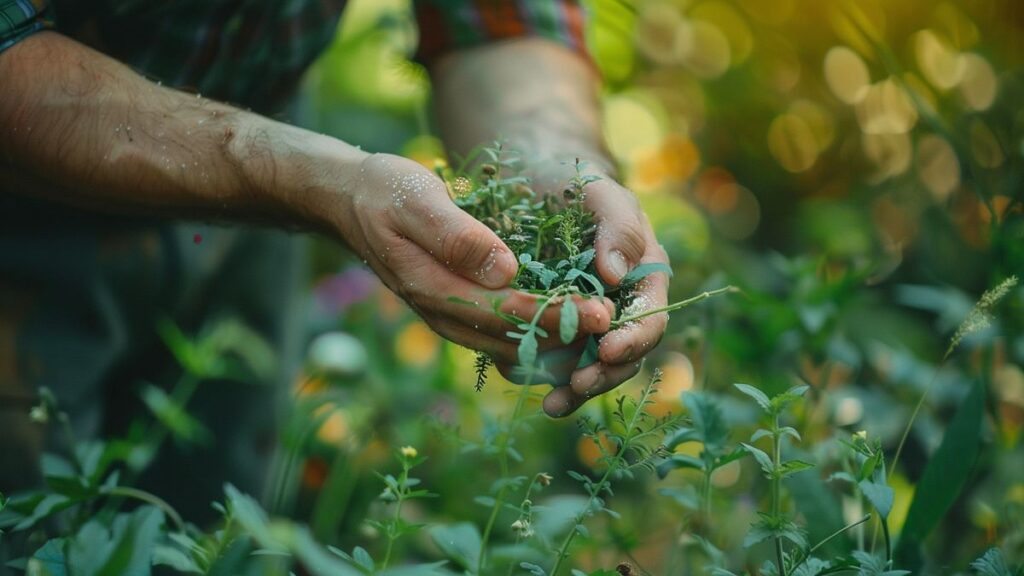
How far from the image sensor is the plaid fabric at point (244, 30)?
106 centimetres

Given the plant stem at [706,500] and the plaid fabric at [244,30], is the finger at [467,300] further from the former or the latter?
Result: the plaid fabric at [244,30]

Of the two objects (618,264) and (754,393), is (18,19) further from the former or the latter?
(754,393)

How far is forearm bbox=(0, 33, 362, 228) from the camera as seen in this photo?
0.90 meters

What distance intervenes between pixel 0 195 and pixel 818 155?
1903mm

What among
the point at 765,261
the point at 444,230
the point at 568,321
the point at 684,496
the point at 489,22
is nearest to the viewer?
the point at 568,321

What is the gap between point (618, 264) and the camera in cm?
80

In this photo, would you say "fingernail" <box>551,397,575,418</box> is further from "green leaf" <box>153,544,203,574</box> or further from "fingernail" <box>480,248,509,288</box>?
"green leaf" <box>153,544,203,574</box>

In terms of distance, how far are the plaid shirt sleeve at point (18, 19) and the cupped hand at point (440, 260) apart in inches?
14.3

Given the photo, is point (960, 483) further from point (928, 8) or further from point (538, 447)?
point (928, 8)

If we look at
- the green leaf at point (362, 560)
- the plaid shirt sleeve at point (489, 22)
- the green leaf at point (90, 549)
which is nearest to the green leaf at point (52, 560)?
the green leaf at point (90, 549)

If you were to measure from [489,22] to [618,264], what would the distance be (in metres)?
0.68

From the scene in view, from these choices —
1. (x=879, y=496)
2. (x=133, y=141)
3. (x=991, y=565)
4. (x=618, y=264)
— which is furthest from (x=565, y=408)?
(x=133, y=141)

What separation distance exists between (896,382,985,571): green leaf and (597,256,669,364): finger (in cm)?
30

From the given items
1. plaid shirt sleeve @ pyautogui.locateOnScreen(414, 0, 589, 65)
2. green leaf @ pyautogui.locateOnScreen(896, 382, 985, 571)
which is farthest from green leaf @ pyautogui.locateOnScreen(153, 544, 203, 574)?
plaid shirt sleeve @ pyautogui.locateOnScreen(414, 0, 589, 65)
